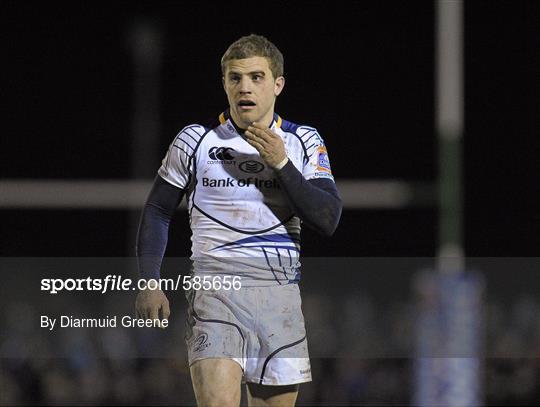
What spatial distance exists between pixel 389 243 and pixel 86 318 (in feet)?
3.57

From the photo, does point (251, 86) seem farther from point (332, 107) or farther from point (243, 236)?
point (332, 107)

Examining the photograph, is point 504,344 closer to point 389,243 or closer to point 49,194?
point 389,243

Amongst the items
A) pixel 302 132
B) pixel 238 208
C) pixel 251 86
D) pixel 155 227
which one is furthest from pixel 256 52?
pixel 155 227

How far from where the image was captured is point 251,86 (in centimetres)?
238

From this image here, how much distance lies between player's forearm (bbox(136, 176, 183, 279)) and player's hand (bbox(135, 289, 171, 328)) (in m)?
0.04

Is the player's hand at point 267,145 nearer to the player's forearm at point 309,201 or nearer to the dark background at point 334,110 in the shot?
the player's forearm at point 309,201

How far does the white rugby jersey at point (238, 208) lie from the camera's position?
2396mm

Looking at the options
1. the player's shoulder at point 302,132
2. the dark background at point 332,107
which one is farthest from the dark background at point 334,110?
the player's shoulder at point 302,132

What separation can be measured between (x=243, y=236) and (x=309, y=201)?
189mm

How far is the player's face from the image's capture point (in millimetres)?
2385

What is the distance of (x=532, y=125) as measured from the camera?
4051 mm

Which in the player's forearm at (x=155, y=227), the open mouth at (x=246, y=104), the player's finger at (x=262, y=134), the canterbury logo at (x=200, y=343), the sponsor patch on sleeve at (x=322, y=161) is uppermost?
the open mouth at (x=246, y=104)

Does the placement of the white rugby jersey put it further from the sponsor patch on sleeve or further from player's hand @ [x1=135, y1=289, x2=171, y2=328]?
player's hand @ [x1=135, y1=289, x2=171, y2=328]

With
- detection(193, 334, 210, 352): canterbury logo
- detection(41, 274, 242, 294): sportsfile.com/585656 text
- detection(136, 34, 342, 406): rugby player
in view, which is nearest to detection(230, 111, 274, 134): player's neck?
detection(136, 34, 342, 406): rugby player
